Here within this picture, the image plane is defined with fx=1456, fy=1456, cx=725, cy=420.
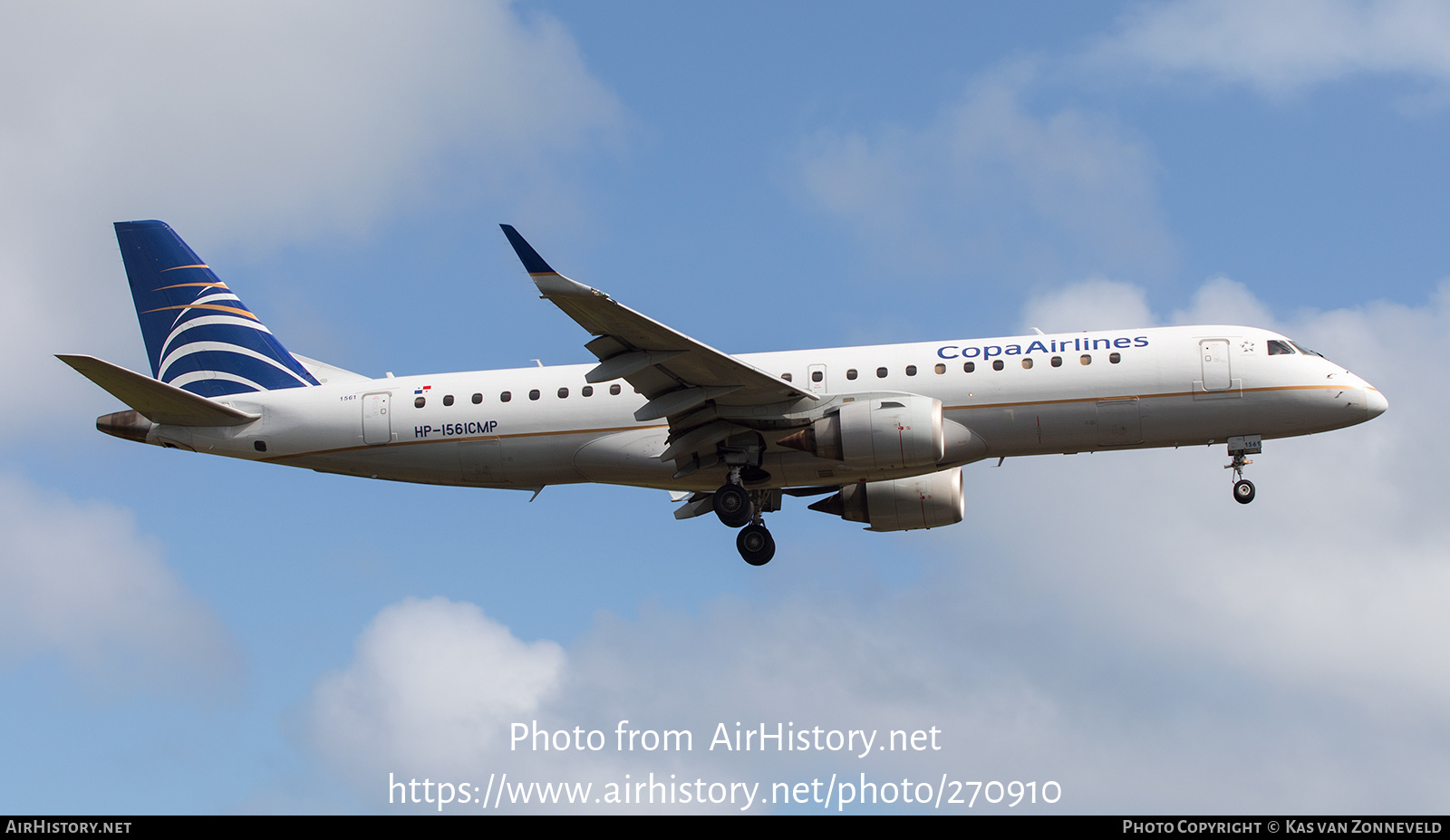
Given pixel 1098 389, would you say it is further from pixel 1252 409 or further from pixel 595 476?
pixel 595 476

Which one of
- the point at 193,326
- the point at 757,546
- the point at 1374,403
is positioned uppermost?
the point at 193,326

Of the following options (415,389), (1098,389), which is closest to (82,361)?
(415,389)

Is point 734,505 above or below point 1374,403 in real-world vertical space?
below

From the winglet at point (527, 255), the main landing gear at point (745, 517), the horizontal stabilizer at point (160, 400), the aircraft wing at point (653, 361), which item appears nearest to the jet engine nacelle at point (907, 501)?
the main landing gear at point (745, 517)

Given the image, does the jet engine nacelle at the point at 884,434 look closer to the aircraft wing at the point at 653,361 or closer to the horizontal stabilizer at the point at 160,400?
the aircraft wing at the point at 653,361

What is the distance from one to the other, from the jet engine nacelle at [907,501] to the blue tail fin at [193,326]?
1357 cm

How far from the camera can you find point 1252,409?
3108 centimetres

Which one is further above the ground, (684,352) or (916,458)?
(684,352)

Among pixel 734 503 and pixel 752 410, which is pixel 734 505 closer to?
pixel 734 503

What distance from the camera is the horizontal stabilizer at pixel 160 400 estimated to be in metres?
30.6

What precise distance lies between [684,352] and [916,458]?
208 inches

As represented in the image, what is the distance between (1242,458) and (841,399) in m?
8.84

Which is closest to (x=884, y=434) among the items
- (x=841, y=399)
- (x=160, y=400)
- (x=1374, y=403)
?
(x=841, y=399)

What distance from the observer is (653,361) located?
97.3ft
